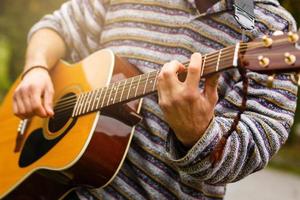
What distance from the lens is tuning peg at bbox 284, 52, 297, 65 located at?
1248 millimetres

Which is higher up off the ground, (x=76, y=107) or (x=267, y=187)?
(x=76, y=107)

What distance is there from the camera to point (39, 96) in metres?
1.94

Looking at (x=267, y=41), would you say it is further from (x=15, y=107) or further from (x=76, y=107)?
(x=15, y=107)

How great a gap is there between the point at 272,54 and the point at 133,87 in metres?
0.47

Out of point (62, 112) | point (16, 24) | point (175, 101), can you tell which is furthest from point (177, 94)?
point (16, 24)

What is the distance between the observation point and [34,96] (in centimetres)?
194

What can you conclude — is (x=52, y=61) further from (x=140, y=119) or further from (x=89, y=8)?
(x=140, y=119)

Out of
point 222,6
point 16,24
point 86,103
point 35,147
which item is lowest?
point 16,24

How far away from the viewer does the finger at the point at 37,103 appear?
6.30 feet

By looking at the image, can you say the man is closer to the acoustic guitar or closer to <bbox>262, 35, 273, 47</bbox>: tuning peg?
the acoustic guitar

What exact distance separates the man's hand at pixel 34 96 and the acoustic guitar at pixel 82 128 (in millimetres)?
47

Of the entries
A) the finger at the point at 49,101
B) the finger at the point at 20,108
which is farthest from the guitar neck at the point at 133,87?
the finger at the point at 20,108

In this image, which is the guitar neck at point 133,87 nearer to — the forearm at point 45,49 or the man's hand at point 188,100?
the man's hand at point 188,100

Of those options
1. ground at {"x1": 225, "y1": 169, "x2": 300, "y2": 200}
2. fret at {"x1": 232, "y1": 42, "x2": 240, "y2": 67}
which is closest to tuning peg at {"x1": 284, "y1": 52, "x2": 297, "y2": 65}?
fret at {"x1": 232, "y1": 42, "x2": 240, "y2": 67}
